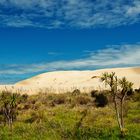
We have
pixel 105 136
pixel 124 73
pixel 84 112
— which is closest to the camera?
pixel 105 136

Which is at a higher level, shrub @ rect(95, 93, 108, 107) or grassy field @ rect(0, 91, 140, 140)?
shrub @ rect(95, 93, 108, 107)

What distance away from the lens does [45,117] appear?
1489 inches

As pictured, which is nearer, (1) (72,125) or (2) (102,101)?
(1) (72,125)

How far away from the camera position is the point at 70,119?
119 feet

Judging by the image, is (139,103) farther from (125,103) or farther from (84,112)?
(84,112)

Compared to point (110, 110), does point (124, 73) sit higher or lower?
higher

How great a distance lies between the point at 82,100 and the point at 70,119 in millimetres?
14919

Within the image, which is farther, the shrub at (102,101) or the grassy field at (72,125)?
the shrub at (102,101)

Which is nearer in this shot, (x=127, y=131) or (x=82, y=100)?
(x=127, y=131)

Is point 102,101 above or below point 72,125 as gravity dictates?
above

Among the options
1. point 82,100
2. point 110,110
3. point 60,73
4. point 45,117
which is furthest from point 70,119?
point 60,73

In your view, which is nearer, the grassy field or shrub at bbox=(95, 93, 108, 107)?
the grassy field

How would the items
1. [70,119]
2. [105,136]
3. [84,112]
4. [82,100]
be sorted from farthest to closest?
1. [82,100]
2. [84,112]
3. [70,119]
4. [105,136]

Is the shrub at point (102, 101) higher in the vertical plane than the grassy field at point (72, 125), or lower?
higher
